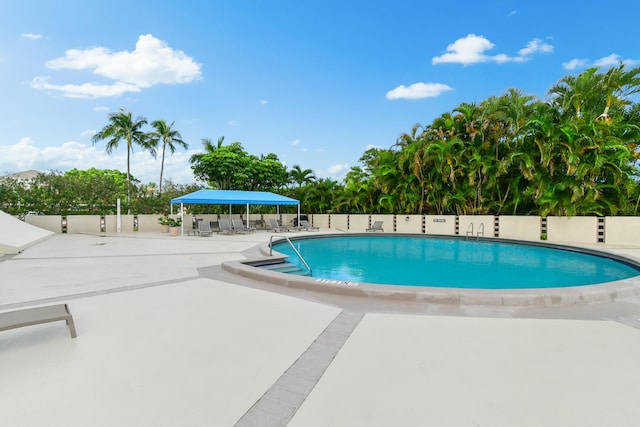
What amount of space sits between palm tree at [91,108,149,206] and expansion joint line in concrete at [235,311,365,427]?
2569 cm

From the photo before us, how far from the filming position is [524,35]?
51.2 ft

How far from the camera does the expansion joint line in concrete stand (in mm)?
2021

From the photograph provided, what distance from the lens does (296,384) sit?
2.44 meters

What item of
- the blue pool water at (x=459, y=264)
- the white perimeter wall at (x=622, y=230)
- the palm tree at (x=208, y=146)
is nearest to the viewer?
the blue pool water at (x=459, y=264)

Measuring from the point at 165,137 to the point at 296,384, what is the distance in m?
29.8

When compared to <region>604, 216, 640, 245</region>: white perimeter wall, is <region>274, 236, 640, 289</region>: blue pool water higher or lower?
lower

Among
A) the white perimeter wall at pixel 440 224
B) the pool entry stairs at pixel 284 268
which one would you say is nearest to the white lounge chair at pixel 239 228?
the pool entry stairs at pixel 284 268

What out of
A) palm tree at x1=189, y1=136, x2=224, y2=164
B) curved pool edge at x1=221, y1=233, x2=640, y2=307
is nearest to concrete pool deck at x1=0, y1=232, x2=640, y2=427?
curved pool edge at x1=221, y1=233, x2=640, y2=307

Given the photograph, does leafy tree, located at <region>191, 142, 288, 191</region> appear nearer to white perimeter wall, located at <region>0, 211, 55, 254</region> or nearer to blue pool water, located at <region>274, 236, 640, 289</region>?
white perimeter wall, located at <region>0, 211, 55, 254</region>

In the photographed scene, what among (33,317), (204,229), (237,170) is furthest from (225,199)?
(33,317)

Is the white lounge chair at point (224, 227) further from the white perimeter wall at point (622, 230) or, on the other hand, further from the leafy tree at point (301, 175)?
the white perimeter wall at point (622, 230)

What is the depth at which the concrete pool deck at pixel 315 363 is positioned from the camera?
206cm

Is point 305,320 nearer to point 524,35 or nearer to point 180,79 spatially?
point 524,35

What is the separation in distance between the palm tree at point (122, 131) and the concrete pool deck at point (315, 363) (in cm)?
2369
